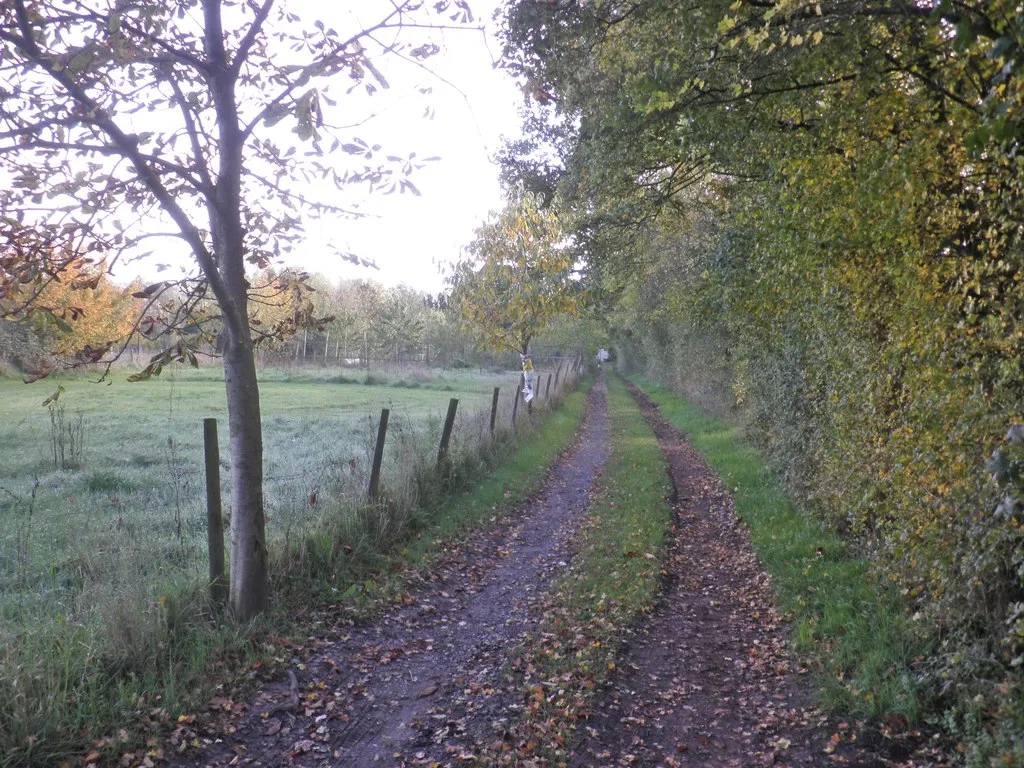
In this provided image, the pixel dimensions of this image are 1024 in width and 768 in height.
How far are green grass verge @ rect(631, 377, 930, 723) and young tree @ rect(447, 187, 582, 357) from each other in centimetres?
885

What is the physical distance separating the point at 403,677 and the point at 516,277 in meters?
14.4

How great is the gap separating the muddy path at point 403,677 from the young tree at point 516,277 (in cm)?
1032

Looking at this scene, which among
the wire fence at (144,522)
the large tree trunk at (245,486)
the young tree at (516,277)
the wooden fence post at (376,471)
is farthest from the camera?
the young tree at (516,277)

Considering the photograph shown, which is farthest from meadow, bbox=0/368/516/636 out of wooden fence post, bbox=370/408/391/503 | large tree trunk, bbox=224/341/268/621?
large tree trunk, bbox=224/341/268/621

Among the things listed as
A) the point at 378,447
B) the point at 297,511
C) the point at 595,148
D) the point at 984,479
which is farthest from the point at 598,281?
the point at 984,479

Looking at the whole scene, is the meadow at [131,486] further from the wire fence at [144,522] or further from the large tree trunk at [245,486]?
the large tree trunk at [245,486]

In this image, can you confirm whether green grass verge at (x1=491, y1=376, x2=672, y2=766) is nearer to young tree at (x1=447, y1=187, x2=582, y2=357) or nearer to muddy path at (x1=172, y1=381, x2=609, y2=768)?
muddy path at (x1=172, y1=381, x2=609, y2=768)

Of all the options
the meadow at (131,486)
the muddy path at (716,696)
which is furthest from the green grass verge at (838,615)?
the meadow at (131,486)

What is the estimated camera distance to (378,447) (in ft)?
29.2

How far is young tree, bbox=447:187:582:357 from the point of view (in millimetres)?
18719

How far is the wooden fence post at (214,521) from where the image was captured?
241 inches

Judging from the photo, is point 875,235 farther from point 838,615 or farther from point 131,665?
point 131,665

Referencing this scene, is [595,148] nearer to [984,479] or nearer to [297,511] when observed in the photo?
[297,511]

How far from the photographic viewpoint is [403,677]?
573 cm
